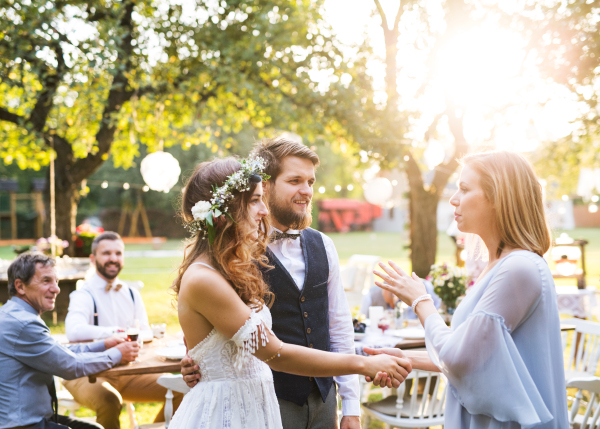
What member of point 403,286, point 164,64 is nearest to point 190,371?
point 403,286

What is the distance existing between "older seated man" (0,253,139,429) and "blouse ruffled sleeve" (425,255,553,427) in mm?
2321

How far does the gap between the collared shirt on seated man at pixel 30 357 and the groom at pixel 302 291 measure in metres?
1.59

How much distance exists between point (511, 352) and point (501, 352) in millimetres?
46

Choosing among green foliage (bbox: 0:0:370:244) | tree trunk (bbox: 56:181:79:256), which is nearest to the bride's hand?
green foliage (bbox: 0:0:370:244)

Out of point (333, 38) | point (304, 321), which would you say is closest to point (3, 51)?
point (333, 38)

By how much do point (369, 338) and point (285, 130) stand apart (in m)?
4.67

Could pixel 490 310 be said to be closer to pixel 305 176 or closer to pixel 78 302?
pixel 305 176

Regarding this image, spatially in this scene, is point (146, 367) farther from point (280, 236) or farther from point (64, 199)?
point (64, 199)

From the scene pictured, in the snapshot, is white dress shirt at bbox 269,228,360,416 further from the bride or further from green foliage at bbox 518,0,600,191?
green foliage at bbox 518,0,600,191

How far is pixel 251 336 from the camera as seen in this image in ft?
5.41

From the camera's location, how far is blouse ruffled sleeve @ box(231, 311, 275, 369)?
5.40 ft

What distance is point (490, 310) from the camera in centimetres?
157

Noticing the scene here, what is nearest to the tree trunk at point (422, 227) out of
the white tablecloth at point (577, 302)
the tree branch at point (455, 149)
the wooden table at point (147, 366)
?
the tree branch at point (455, 149)

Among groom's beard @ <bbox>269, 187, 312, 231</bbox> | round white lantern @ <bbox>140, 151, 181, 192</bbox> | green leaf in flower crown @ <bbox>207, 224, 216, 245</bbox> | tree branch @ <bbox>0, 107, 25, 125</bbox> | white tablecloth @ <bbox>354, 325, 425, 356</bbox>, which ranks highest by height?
tree branch @ <bbox>0, 107, 25, 125</bbox>
